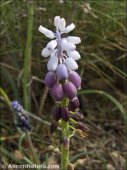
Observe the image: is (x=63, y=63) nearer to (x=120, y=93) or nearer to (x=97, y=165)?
(x=97, y=165)

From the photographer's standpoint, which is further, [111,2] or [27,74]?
[111,2]

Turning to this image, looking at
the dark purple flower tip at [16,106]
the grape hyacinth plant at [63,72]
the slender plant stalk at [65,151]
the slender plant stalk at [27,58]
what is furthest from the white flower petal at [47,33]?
the slender plant stalk at [27,58]

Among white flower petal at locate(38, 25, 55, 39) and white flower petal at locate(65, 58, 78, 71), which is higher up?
white flower petal at locate(38, 25, 55, 39)

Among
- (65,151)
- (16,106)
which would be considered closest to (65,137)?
(65,151)

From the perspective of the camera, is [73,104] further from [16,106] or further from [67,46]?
[16,106]

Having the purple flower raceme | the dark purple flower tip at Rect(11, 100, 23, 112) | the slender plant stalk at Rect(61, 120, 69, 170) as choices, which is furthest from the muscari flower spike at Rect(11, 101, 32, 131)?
the purple flower raceme

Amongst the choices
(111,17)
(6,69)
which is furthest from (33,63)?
(111,17)

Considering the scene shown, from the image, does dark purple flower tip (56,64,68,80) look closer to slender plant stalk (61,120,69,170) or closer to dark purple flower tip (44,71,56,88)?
dark purple flower tip (44,71,56,88)
